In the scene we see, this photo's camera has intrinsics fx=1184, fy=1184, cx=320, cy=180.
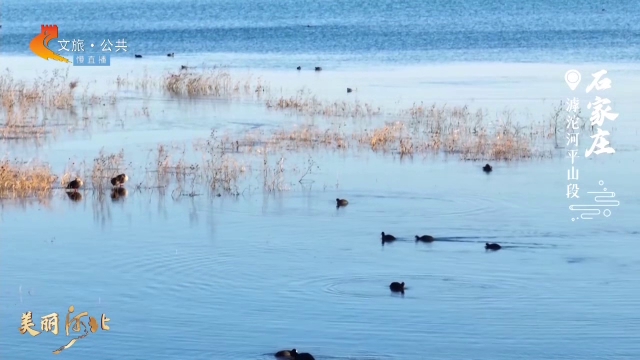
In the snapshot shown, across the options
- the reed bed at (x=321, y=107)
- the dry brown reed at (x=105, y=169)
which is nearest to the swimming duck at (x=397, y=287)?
the dry brown reed at (x=105, y=169)

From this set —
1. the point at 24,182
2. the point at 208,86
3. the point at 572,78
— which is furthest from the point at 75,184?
the point at 572,78

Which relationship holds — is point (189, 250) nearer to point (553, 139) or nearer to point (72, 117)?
point (553, 139)

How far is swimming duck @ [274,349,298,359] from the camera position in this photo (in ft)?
36.7

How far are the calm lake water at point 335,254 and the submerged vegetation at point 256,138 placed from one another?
0.41 metres

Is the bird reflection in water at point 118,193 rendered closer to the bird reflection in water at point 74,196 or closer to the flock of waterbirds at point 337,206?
the flock of waterbirds at point 337,206

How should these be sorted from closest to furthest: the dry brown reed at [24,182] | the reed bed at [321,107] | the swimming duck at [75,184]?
the dry brown reed at [24,182] < the swimming duck at [75,184] < the reed bed at [321,107]

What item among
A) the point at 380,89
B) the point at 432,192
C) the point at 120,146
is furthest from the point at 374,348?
the point at 380,89

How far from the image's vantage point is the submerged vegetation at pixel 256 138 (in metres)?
20.2

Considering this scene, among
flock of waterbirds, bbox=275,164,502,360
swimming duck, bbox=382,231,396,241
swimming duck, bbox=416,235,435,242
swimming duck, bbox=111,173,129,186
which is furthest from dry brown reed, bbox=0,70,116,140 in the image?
swimming duck, bbox=416,235,435,242

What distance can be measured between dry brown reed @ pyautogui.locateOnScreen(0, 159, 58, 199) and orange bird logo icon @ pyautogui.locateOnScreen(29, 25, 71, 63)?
25.8 metres

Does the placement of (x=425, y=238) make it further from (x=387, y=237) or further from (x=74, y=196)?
(x=74, y=196)

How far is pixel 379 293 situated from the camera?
1374cm

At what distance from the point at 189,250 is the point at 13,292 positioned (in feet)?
9.13

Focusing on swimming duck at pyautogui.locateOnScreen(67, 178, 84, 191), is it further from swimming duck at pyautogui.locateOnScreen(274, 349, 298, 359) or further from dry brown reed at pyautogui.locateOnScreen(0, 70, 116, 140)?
swimming duck at pyautogui.locateOnScreen(274, 349, 298, 359)
